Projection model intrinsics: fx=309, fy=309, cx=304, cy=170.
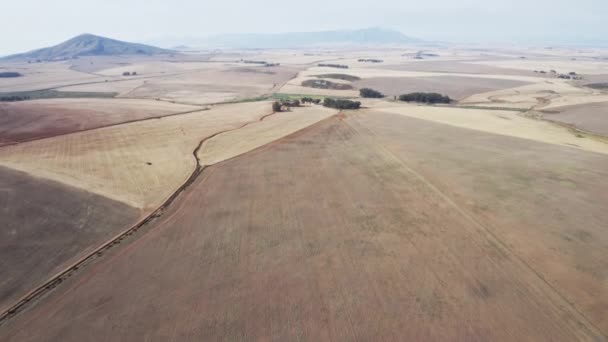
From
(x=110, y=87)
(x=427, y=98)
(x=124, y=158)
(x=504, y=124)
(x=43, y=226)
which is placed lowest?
(x=43, y=226)

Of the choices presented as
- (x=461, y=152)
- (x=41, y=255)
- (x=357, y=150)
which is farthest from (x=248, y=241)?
(x=461, y=152)

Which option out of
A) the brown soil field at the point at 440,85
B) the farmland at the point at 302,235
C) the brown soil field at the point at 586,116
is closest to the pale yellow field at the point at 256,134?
the farmland at the point at 302,235

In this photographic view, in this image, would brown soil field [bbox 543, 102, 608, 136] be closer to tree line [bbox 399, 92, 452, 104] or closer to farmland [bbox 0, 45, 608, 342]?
farmland [bbox 0, 45, 608, 342]

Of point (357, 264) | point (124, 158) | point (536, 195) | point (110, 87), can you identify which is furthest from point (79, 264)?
point (110, 87)

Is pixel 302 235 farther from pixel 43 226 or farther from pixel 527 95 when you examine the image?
pixel 527 95

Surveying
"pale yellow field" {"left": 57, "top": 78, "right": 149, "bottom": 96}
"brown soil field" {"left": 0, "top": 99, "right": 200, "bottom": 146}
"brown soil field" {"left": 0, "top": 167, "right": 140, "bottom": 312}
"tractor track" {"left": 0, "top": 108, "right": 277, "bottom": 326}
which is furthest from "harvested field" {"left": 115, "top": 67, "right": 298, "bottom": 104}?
"tractor track" {"left": 0, "top": 108, "right": 277, "bottom": 326}

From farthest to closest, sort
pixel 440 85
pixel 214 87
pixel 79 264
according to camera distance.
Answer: pixel 214 87
pixel 440 85
pixel 79 264
